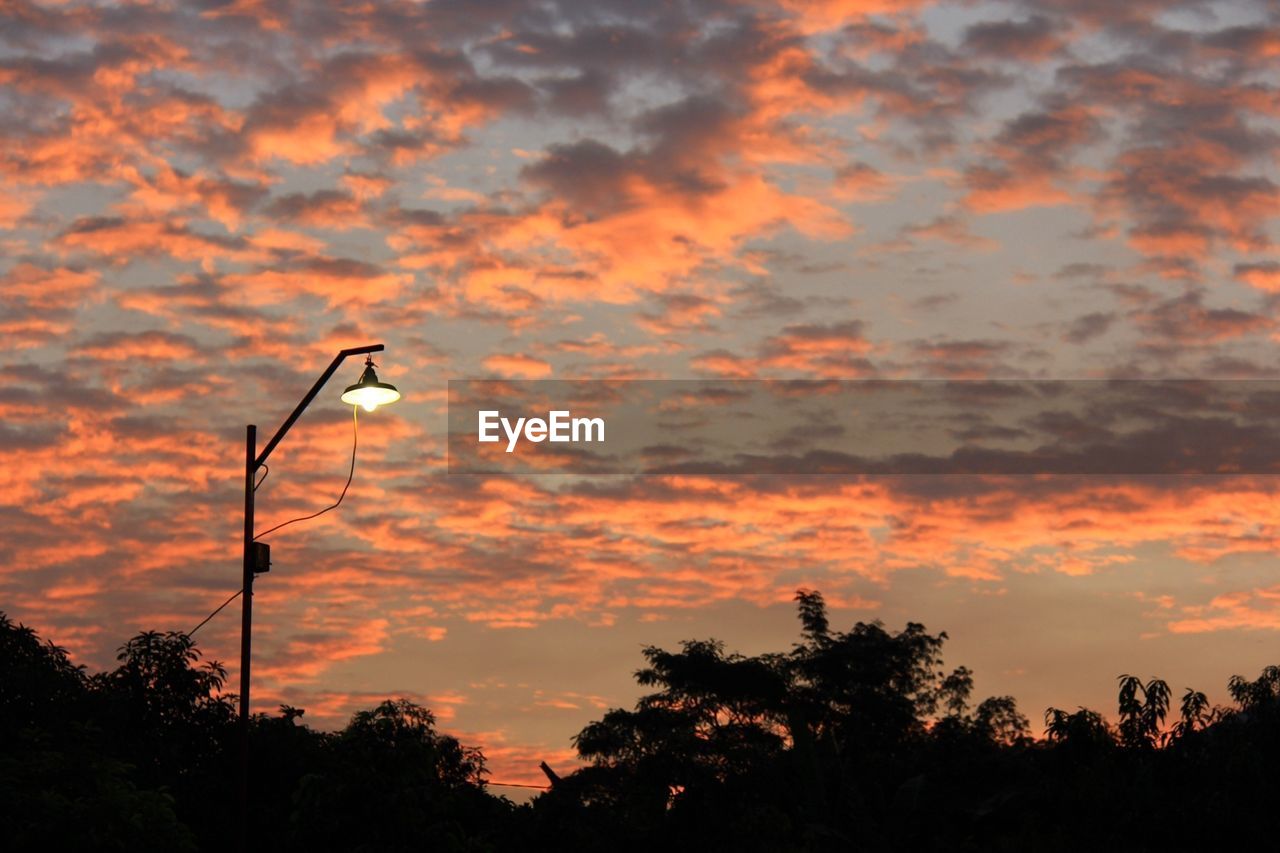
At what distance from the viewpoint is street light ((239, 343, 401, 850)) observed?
Result: 19.5 metres

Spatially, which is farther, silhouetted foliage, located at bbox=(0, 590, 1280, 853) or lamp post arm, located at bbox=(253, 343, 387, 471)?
silhouetted foliage, located at bbox=(0, 590, 1280, 853)

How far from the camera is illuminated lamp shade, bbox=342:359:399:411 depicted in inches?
771

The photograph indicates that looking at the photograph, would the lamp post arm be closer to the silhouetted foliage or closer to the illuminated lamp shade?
the illuminated lamp shade

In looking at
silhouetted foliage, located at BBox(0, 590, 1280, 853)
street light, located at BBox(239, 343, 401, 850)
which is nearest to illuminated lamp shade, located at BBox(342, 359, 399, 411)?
street light, located at BBox(239, 343, 401, 850)

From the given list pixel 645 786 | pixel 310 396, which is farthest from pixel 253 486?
pixel 645 786

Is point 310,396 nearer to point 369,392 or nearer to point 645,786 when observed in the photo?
point 369,392

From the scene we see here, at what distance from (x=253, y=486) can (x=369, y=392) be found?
210cm

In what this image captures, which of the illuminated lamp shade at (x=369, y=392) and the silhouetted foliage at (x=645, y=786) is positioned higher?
the illuminated lamp shade at (x=369, y=392)

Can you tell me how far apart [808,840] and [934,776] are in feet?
32.6

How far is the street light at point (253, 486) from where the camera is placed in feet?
64.1

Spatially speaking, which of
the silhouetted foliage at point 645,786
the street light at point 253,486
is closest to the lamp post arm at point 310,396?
the street light at point 253,486

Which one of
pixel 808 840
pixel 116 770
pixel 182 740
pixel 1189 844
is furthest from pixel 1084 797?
pixel 116 770

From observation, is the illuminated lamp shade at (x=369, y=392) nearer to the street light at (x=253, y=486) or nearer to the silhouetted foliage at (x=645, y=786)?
the street light at (x=253, y=486)

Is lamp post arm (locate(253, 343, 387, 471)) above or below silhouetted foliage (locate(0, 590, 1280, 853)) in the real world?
above
